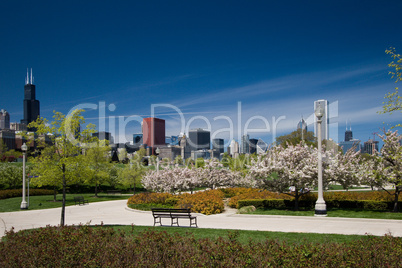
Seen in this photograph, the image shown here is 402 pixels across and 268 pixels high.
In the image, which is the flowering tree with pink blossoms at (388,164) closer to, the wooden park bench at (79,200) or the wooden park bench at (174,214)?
the wooden park bench at (174,214)

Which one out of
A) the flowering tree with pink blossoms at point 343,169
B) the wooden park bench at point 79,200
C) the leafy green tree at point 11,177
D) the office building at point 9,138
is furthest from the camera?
the office building at point 9,138

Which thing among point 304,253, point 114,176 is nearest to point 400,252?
point 304,253

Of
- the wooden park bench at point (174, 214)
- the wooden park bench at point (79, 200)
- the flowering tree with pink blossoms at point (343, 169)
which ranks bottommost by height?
the wooden park bench at point (79, 200)

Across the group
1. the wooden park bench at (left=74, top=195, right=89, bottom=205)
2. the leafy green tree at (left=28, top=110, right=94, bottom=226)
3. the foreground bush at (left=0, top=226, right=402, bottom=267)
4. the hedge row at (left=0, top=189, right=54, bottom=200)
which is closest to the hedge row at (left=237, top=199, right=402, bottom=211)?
the leafy green tree at (left=28, top=110, right=94, bottom=226)

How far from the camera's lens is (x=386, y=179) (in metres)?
18.4

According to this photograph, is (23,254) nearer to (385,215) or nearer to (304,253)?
(304,253)

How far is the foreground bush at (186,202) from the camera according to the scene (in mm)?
20828

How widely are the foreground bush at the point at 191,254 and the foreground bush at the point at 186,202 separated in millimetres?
11841

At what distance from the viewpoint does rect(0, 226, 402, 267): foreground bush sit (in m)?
Result: 6.88

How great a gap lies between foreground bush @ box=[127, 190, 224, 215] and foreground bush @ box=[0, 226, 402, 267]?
11841 millimetres

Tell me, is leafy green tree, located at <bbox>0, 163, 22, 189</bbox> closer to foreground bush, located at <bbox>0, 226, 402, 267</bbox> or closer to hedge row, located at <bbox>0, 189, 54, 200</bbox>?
hedge row, located at <bbox>0, 189, 54, 200</bbox>

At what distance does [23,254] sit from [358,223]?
1361 cm

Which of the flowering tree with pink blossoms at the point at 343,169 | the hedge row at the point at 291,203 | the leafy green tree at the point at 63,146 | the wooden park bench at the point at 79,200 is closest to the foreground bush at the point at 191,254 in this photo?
the leafy green tree at the point at 63,146

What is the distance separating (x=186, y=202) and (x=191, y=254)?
14355 millimetres
